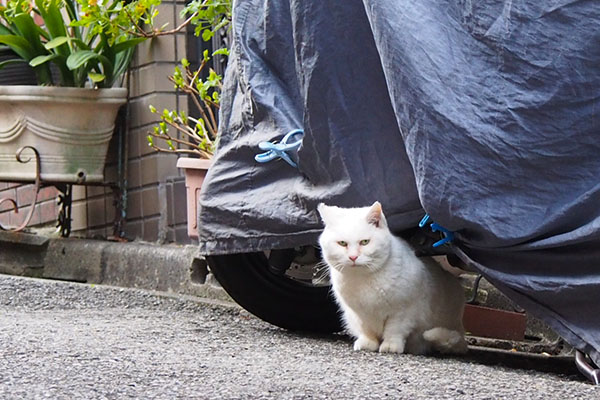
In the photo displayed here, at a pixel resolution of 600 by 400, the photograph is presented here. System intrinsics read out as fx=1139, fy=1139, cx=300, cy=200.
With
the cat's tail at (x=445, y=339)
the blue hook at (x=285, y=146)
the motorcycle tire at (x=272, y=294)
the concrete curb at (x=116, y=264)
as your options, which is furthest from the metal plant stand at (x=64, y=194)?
the cat's tail at (x=445, y=339)

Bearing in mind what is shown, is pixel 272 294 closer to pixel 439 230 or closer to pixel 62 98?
pixel 439 230

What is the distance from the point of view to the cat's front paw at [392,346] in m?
2.96

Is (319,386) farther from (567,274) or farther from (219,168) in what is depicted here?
(219,168)

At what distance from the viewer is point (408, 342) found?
10.00ft

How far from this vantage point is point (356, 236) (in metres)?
2.89

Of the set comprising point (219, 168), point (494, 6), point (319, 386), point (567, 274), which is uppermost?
point (494, 6)

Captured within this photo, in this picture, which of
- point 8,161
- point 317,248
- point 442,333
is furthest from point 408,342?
point 8,161

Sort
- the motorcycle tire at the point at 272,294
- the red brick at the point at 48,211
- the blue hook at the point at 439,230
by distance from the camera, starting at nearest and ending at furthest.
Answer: the blue hook at the point at 439,230
the motorcycle tire at the point at 272,294
the red brick at the point at 48,211

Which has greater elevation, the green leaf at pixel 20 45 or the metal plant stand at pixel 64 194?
the green leaf at pixel 20 45

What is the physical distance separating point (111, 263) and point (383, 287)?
8.14 feet

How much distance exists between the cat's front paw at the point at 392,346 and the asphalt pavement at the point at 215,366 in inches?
2.4

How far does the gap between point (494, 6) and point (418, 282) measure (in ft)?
2.59

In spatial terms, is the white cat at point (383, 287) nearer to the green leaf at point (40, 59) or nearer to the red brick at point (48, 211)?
the green leaf at point (40, 59)

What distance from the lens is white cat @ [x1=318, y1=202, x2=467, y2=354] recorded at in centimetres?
290
